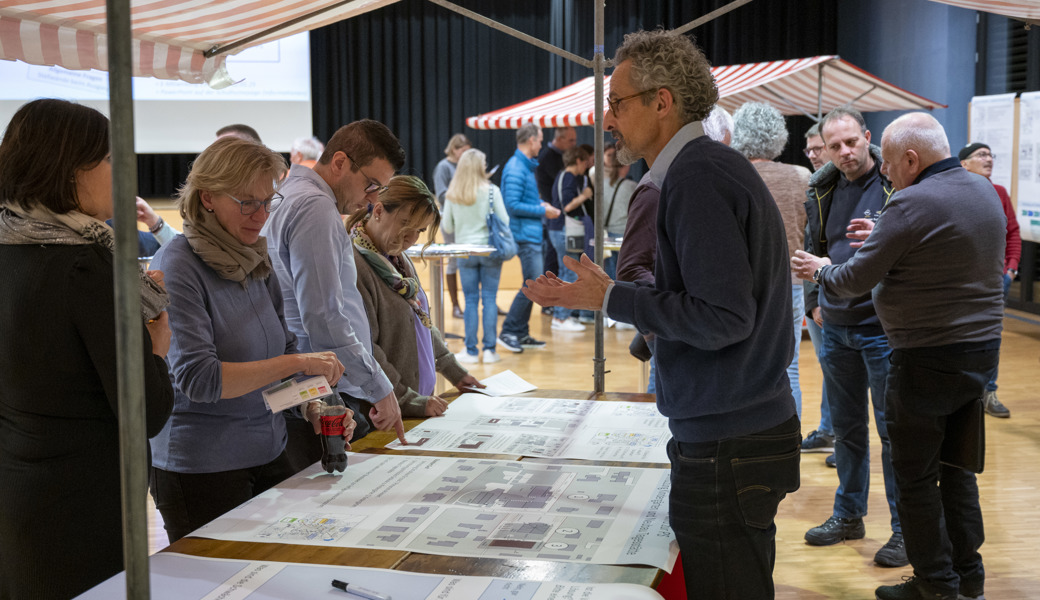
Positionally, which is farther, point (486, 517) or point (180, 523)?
point (180, 523)

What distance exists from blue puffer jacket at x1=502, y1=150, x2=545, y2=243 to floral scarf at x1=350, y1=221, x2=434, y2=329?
4793 millimetres

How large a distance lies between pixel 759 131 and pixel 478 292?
130 inches

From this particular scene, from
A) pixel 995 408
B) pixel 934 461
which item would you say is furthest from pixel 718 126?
pixel 995 408

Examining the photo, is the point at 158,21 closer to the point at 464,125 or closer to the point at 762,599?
the point at 762,599

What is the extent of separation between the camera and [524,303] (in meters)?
7.24

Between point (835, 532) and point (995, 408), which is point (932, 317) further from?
point (995, 408)

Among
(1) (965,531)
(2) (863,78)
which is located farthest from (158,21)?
(2) (863,78)

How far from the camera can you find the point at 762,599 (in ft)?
5.03

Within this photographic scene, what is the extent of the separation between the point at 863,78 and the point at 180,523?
616 centimetres

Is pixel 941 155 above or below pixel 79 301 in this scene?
A: above

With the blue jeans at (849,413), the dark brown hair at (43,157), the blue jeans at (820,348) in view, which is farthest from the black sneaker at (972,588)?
the dark brown hair at (43,157)

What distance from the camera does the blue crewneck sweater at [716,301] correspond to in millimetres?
1427

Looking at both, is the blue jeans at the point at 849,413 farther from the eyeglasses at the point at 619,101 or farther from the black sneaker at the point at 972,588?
the eyeglasses at the point at 619,101

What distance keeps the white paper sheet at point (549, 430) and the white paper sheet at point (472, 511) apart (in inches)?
4.9
